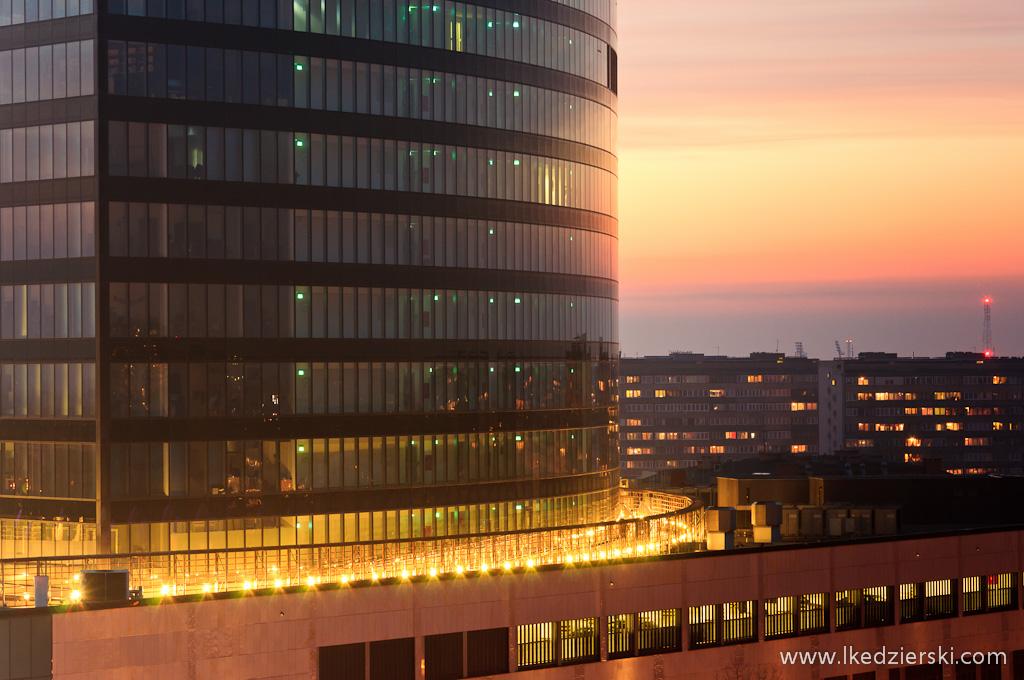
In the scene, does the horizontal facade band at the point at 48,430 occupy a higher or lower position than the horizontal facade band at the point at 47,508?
higher

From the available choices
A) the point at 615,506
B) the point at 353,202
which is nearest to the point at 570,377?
the point at 615,506

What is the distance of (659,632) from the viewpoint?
54.8 meters

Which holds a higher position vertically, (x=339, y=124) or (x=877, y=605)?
(x=339, y=124)

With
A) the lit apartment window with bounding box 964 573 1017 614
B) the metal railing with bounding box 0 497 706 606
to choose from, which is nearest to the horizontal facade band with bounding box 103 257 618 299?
the metal railing with bounding box 0 497 706 606

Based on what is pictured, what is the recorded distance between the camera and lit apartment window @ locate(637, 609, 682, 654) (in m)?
54.4

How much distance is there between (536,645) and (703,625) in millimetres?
8371

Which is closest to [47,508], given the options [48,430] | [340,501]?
[48,430]

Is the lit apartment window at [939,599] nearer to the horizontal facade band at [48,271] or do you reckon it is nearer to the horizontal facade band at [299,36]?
the horizontal facade band at [299,36]

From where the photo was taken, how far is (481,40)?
78.1 metres

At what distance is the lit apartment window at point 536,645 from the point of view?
51.7 meters

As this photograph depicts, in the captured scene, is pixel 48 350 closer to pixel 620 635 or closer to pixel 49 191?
pixel 49 191

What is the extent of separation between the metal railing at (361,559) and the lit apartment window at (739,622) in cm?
534

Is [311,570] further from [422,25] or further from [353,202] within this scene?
[422,25]

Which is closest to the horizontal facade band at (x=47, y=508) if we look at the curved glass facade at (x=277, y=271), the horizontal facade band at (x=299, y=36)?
the curved glass facade at (x=277, y=271)
